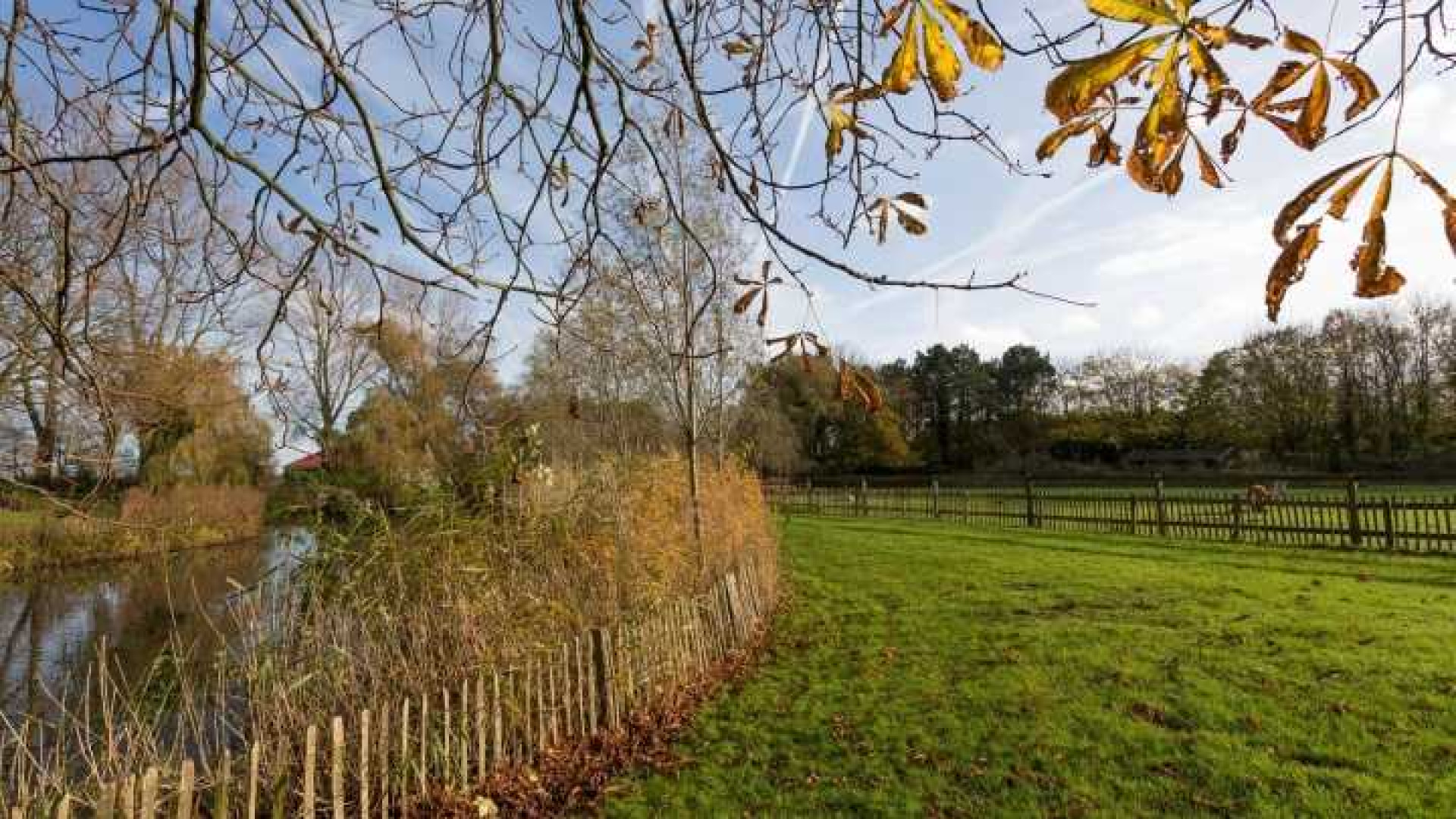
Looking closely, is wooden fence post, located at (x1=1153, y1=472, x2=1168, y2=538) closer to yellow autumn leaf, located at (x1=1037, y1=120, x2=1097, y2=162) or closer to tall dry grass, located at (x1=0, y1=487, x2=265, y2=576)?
yellow autumn leaf, located at (x1=1037, y1=120, x2=1097, y2=162)

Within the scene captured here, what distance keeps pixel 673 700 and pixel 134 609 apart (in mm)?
10767

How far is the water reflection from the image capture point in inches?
262

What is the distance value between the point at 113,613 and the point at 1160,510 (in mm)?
18375

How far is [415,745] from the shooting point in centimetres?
366

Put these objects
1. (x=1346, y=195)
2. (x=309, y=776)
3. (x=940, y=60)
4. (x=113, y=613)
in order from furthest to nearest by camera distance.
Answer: (x=113, y=613) → (x=309, y=776) → (x=940, y=60) → (x=1346, y=195)

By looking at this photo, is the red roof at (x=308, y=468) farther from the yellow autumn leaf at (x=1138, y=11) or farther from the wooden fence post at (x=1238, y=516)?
the wooden fence post at (x=1238, y=516)

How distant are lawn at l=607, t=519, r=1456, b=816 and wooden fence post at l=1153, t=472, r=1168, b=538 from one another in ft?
18.2

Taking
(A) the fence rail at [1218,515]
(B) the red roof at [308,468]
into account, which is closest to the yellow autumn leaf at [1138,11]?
(B) the red roof at [308,468]

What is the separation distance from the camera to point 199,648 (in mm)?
7363

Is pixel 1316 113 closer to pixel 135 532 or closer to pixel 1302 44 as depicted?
pixel 1302 44

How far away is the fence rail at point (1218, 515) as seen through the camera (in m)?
11.3

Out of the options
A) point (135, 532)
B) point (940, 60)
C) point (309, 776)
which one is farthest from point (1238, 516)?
point (135, 532)

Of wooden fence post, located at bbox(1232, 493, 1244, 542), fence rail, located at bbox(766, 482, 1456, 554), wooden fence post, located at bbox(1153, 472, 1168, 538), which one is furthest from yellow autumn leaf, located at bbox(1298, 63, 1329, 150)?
wooden fence post, located at bbox(1153, 472, 1168, 538)

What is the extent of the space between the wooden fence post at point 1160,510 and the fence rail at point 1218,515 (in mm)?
21
